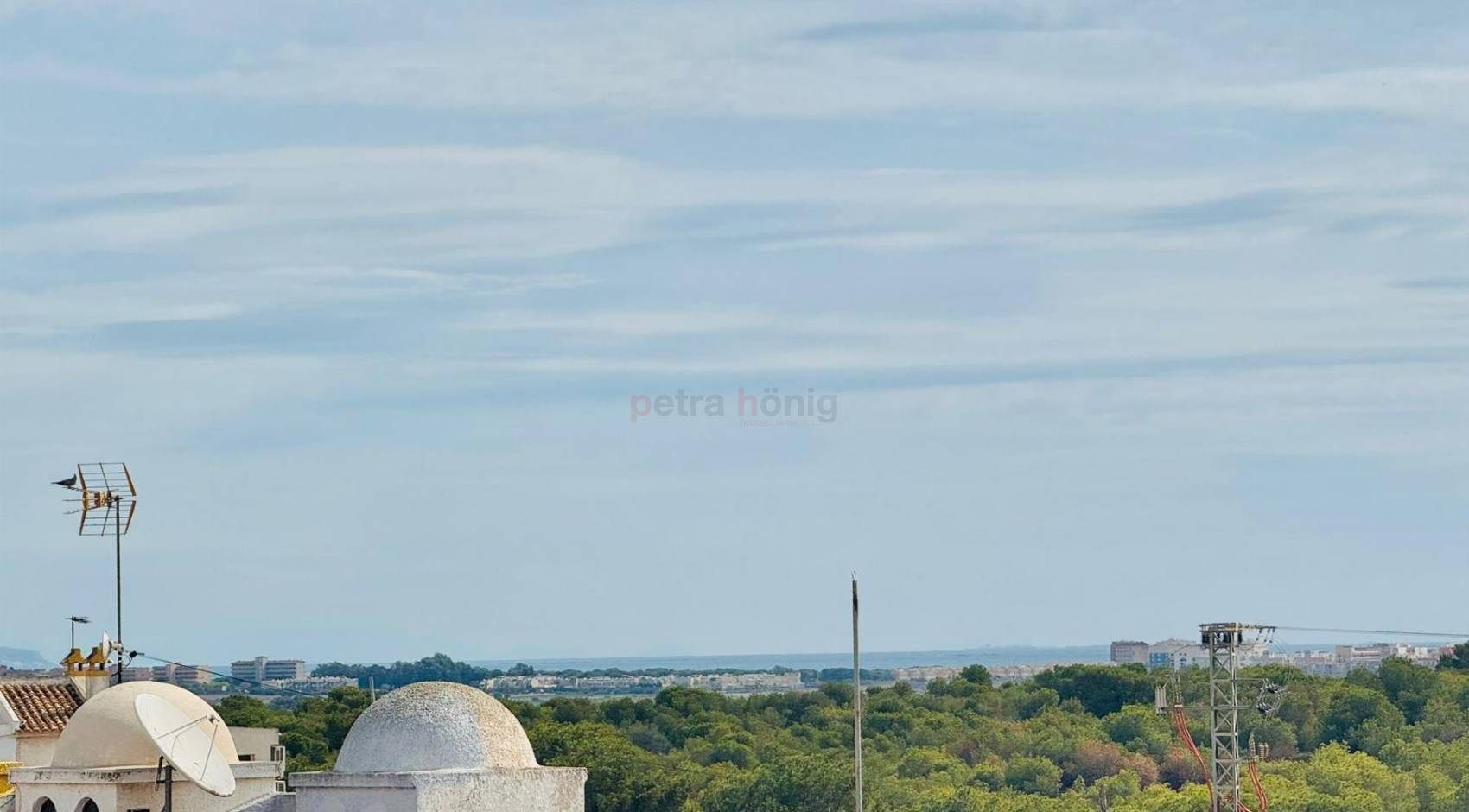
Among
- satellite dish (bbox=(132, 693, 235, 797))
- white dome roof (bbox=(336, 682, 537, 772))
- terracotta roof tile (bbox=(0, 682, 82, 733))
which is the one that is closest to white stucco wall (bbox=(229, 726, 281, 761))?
terracotta roof tile (bbox=(0, 682, 82, 733))

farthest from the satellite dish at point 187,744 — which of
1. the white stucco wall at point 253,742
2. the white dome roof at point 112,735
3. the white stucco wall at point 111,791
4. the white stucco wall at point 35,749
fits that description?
the white stucco wall at point 35,749

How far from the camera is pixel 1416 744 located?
110 m

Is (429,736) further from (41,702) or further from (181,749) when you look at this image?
(41,702)

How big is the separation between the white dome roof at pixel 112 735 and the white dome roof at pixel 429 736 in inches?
224

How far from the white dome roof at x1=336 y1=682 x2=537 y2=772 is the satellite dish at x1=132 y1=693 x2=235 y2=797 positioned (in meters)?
4.36

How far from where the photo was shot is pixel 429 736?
2827 centimetres

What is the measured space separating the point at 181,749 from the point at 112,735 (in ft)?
4.58

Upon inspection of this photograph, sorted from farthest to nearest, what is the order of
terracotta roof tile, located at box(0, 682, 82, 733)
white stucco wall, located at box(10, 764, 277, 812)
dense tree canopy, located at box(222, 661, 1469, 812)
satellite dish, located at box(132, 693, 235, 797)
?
dense tree canopy, located at box(222, 661, 1469, 812) < terracotta roof tile, located at box(0, 682, 82, 733) < white stucco wall, located at box(10, 764, 277, 812) < satellite dish, located at box(132, 693, 235, 797)

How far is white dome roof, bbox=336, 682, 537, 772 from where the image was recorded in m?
28.2

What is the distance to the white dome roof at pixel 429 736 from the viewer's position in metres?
28.2

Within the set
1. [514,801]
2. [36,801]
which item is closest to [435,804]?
[514,801]

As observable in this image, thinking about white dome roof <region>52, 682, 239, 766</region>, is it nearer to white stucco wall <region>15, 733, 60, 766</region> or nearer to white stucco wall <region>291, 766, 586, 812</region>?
white stucco wall <region>15, 733, 60, 766</region>

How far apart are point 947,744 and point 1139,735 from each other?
11.1m

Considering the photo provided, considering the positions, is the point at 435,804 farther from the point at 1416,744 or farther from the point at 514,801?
the point at 1416,744
